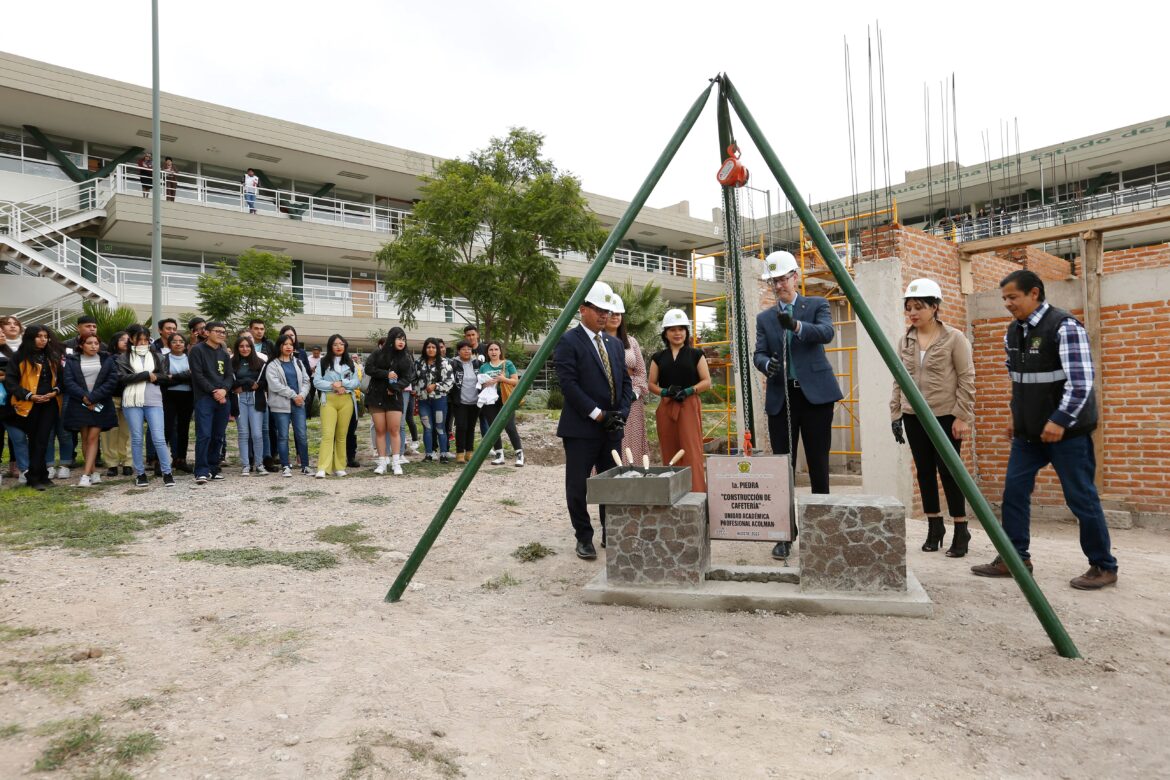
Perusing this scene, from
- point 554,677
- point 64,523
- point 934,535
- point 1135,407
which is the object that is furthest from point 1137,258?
point 64,523

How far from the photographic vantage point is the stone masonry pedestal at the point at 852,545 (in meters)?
4.10

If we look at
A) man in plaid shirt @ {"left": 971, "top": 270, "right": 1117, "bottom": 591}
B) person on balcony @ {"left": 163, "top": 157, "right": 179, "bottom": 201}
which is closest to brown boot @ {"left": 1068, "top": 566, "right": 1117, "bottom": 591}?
man in plaid shirt @ {"left": 971, "top": 270, "right": 1117, "bottom": 591}

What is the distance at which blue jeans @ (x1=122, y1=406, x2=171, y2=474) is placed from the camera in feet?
Result: 26.1

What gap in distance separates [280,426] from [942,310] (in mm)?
8150

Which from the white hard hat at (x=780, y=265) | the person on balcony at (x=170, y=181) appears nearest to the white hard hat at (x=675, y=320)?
the white hard hat at (x=780, y=265)

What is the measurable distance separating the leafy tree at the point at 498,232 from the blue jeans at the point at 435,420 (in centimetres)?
726

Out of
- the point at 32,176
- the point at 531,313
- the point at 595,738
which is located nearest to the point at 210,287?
the point at 531,313

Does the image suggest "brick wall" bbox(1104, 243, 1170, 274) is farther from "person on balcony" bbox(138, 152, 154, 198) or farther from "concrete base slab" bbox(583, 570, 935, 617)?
"person on balcony" bbox(138, 152, 154, 198)

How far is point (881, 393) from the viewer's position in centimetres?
797

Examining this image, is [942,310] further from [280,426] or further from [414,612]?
[280,426]

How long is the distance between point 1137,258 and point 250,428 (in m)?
14.5

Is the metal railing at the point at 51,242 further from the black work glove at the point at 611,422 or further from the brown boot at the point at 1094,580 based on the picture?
the brown boot at the point at 1094,580

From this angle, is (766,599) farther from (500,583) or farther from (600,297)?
(600,297)

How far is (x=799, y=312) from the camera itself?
523cm
